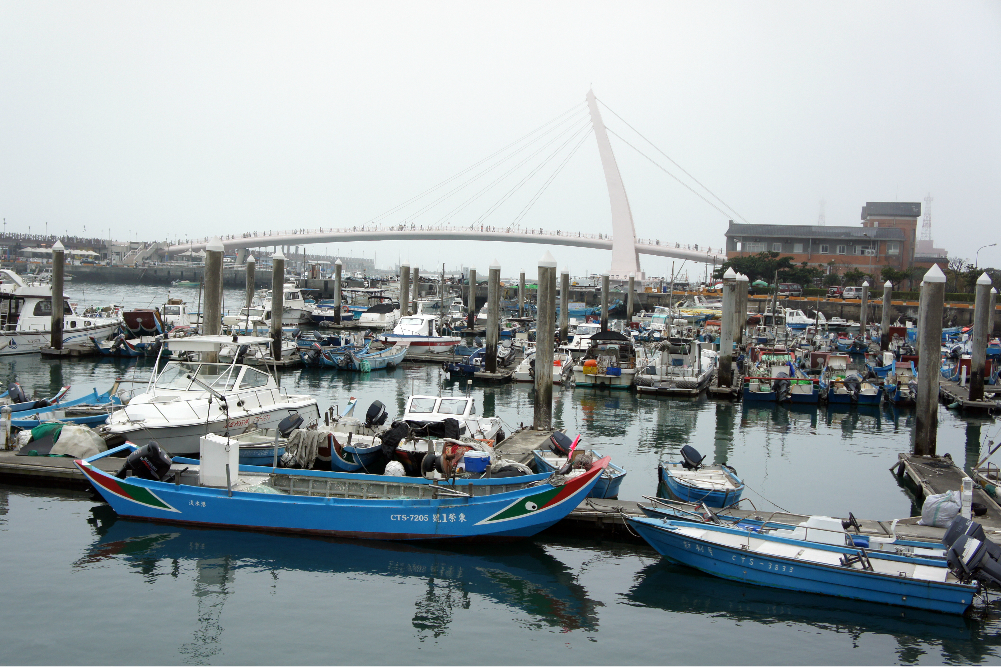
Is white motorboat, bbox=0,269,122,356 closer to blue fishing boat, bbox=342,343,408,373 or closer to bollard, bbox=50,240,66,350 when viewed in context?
bollard, bbox=50,240,66,350

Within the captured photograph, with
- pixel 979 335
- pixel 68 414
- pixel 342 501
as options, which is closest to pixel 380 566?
pixel 342 501

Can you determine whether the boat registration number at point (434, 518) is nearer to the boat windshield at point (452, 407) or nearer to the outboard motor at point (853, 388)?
the boat windshield at point (452, 407)

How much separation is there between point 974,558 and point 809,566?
173 centimetres

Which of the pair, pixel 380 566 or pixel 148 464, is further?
pixel 148 464

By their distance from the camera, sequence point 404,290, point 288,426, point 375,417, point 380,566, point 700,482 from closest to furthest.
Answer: point 380,566
point 700,482
point 288,426
point 375,417
point 404,290

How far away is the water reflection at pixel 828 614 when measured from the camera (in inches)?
337

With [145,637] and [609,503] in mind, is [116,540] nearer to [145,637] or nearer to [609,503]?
[145,637]

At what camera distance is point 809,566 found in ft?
30.7

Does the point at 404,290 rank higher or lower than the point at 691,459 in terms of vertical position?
higher

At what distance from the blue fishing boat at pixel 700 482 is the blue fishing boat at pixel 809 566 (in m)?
1.99

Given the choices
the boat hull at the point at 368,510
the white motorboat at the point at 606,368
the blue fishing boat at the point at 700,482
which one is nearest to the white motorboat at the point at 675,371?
the white motorboat at the point at 606,368

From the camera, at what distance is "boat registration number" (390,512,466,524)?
35.1 feet

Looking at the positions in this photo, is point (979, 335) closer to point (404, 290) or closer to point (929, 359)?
point (929, 359)

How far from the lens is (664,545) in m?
10.3
